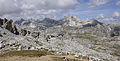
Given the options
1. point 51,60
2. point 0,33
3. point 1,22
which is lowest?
point 51,60

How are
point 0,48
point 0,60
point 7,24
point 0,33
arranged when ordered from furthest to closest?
point 7,24, point 0,33, point 0,48, point 0,60

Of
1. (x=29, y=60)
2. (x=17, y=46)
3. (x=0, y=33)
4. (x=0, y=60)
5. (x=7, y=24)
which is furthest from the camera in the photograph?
(x=7, y=24)

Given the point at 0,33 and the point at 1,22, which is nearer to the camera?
the point at 0,33

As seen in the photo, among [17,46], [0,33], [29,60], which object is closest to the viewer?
[29,60]

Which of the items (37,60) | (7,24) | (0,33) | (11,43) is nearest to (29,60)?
(37,60)

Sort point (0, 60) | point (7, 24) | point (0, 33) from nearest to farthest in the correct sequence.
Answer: point (0, 60) < point (0, 33) < point (7, 24)

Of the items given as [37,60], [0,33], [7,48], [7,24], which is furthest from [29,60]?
[7,24]

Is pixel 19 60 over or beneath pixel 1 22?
beneath

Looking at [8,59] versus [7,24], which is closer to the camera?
[8,59]

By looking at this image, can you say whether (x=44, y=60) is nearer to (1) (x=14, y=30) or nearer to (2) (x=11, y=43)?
(2) (x=11, y=43)
